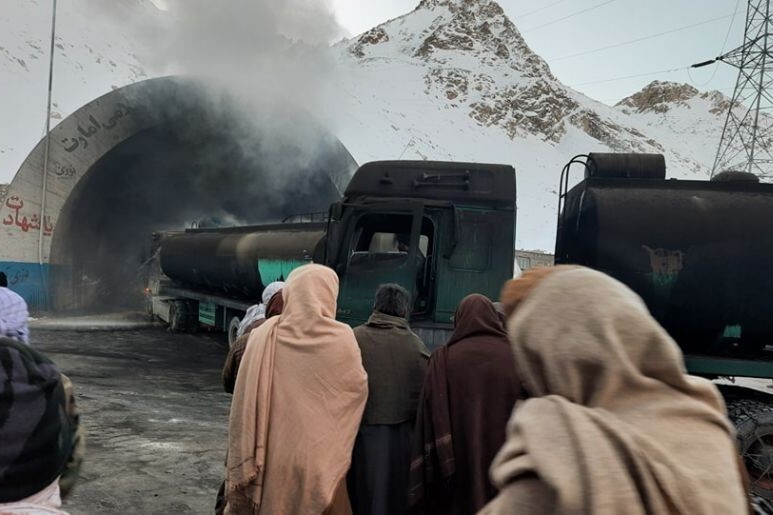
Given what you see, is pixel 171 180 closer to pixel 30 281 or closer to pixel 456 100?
pixel 30 281

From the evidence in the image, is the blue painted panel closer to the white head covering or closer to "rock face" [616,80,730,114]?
the white head covering

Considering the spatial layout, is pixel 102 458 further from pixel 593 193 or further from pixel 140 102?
pixel 140 102

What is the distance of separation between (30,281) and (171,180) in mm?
6808

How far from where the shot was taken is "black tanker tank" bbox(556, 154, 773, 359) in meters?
4.42

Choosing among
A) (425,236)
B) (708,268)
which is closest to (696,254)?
(708,268)

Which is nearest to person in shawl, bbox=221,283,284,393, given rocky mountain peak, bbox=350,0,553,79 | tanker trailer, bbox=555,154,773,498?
tanker trailer, bbox=555,154,773,498

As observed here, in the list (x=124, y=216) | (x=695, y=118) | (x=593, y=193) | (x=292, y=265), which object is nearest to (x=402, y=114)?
(x=124, y=216)

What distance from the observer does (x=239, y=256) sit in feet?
38.2

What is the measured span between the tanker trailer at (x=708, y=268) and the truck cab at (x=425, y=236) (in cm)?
111

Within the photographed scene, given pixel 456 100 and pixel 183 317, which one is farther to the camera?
pixel 456 100

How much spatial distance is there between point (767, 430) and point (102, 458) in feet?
18.7

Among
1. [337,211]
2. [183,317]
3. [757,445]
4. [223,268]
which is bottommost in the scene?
[183,317]

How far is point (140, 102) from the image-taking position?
64.5 feet

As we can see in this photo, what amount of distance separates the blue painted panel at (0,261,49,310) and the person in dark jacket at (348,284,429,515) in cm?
1847
